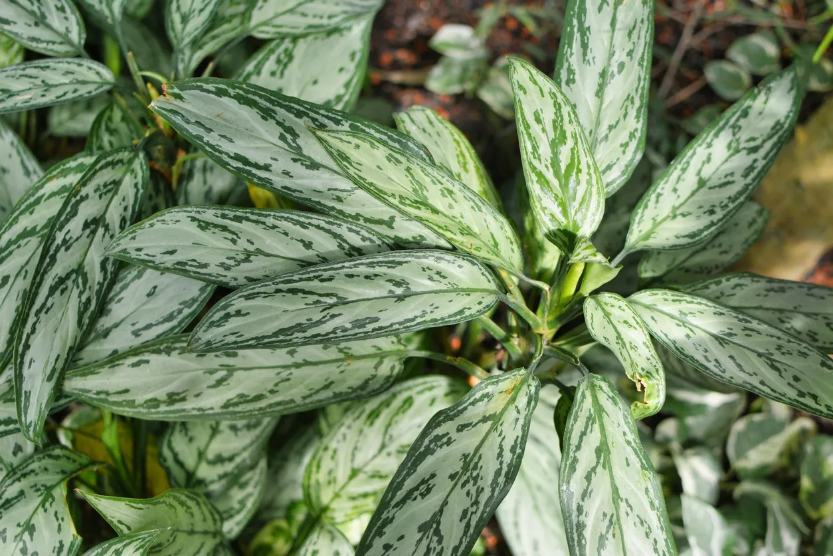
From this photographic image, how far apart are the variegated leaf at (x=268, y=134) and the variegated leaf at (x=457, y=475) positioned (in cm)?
25

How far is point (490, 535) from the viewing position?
1.29 metres

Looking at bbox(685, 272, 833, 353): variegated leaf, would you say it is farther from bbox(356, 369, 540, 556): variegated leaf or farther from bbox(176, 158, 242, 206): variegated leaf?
Result: bbox(176, 158, 242, 206): variegated leaf

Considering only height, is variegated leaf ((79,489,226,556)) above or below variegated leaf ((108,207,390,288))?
below

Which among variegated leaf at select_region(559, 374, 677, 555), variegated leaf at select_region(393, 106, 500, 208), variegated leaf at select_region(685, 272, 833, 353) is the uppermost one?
variegated leaf at select_region(393, 106, 500, 208)

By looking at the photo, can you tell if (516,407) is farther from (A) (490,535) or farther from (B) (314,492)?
(A) (490,535)

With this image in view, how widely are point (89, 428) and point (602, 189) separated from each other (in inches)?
35.1

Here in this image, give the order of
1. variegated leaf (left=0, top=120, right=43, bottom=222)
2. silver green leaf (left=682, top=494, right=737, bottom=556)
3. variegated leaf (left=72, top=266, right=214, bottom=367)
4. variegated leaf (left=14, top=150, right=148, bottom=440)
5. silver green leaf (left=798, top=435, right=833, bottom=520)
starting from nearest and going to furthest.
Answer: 1. variegated leaf (left=14, top=150, right=148, bottom=440)
2. variegated leaf (left=72, top=266, right=214, bottom=367)
3. variegated leaf (left=0, top=120, right=43, bottom=222)
4. silver green leaf (left=682, top=494, right=737, bottom=556)
5. silver green leaf (left=798, top=435, right=833, bottom=520)

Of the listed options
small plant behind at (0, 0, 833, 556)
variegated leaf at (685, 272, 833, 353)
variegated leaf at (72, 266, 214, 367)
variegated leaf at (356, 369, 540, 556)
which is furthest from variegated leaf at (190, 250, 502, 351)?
variegated leaf at (685, 272, 833, 353)

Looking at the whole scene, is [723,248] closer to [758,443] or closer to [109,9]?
[758,443]

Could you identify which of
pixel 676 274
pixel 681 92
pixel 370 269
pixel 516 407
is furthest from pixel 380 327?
pixel 681 92

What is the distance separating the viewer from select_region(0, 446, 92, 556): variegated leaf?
0.79 meters

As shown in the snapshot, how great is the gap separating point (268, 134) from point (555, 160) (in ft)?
0.97

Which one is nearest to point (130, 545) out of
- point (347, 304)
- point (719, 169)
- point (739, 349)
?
point (347, 304)

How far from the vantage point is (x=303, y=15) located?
91 cm
